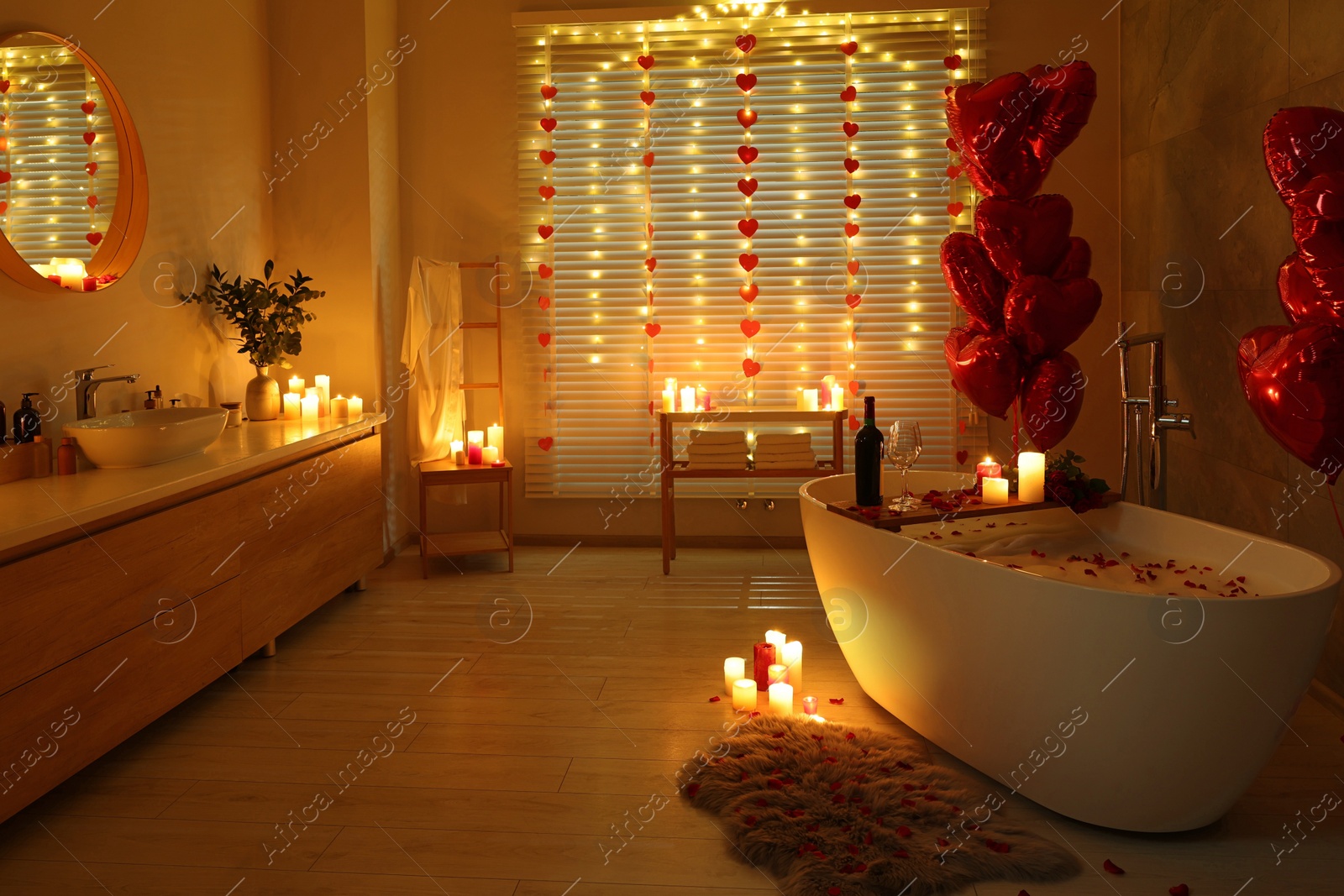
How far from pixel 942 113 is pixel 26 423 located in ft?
12.3

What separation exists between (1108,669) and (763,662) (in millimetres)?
1130

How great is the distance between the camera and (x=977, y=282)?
11.4ft

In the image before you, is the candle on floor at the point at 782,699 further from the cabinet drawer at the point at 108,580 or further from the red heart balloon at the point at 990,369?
the cabinet drawer at the point at 108,580

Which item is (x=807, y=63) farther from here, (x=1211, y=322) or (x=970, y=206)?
(x=1211, y=322)

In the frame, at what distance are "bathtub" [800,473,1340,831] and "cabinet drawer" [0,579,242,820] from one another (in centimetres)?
181

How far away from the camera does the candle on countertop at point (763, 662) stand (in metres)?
2.96

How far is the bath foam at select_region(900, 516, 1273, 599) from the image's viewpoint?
7.56ft

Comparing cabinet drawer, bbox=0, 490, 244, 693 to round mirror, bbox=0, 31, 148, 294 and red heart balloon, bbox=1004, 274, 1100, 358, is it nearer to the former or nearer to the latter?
round mirror, bbox=0, 31, 148, 294

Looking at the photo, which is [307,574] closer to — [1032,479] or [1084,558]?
[1032,479]

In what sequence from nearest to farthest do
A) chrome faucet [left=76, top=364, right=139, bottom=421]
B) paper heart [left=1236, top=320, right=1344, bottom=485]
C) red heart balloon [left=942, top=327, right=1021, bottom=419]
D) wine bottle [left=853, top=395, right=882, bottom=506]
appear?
paper heart [left=1236, top=320, right=1344, bottom=485]
wine bottle [left=853, top=395, right=882, bottom=506]
chrome faucet [left=76, top=364, right=139, bottom=421]
red heart balloon [left=942, top=327, right=1021, bottom=419]

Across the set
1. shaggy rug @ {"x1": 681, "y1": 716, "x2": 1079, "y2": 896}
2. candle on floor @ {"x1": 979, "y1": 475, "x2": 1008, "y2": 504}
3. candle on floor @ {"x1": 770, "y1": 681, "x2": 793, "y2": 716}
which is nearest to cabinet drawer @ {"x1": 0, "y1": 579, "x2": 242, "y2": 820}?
shaggy rug @ {"x1": 681, "y1": 716, "x2": 1079, "y2": 896}

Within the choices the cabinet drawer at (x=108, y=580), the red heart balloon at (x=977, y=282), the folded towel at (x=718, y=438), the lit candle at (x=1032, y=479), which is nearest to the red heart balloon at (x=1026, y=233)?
the red heart balloon at (x=977, y=282)

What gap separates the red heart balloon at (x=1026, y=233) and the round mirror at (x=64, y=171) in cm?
282

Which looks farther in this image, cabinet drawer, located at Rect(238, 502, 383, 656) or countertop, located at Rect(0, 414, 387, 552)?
cabinet drawer, located at Rect(238, 502, 383, 656)
